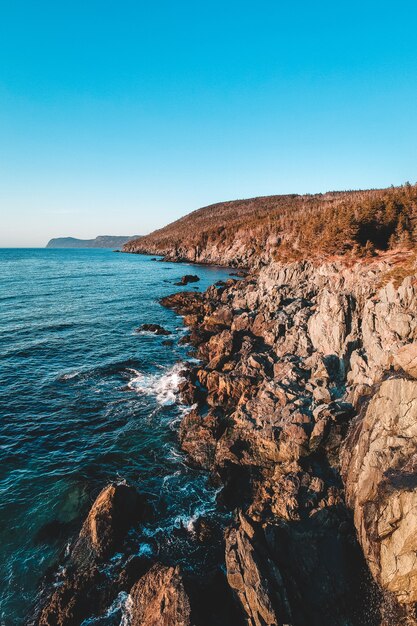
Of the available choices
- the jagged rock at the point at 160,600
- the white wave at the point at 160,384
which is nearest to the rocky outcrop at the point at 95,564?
the jagged rock at the point at 160,600

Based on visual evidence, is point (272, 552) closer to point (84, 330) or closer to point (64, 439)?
point (64, 439)

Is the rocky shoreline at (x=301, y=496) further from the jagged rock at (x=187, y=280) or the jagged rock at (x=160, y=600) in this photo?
the jagged rock at (x=187, y=280)

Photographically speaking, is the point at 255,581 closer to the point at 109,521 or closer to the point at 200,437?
the point at 109,521

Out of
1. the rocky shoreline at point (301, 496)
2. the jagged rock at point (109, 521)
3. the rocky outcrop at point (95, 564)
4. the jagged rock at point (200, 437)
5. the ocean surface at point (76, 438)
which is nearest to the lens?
the rocky shoreline at point (301, 496)

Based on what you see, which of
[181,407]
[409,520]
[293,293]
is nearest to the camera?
[409,520]

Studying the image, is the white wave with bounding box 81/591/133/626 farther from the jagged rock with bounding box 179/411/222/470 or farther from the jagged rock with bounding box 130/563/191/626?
the jagged rock with bounding box 179/411/222/470

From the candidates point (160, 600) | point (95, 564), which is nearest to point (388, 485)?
point (160, 600)

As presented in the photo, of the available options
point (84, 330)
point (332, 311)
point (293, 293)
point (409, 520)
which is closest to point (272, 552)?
point (409, 520)
